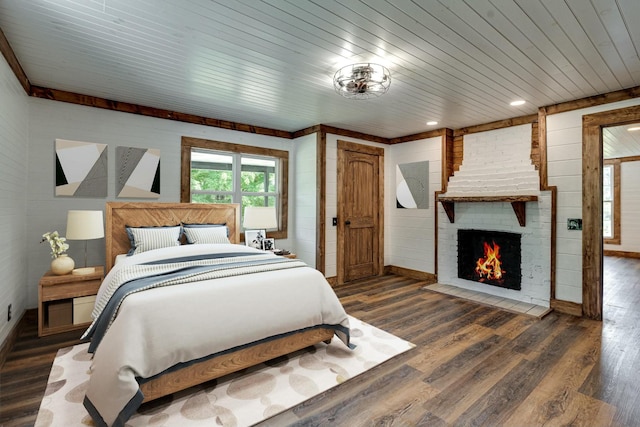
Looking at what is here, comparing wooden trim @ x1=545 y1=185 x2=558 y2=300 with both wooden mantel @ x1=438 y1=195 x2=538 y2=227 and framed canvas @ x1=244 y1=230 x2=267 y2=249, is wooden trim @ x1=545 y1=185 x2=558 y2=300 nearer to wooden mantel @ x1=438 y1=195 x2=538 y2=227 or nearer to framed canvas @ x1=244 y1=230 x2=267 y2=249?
wooden mantel @ x1=438 y1=195 x2=538 y2=227

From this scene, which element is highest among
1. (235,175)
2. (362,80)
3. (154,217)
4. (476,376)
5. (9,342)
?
(362,80)

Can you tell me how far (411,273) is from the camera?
18.3 feet

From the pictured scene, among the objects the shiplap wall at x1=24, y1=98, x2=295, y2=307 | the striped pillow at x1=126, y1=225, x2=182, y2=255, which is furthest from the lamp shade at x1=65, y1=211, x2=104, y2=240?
the shiplap wall at x1=24, y1=98, x2=295, y2=307

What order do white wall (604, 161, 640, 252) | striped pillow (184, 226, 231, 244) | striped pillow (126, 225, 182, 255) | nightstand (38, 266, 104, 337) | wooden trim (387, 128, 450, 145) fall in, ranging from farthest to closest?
1. white wall (604, 161, 640, 252)
2. wooden trim (387, 128, 450, 145)
3. striped pillow (184, 226, 231, 244)
4. striped pillow (126, 225, 182, 255)
5. nightstand (38, 266, 104, 337)

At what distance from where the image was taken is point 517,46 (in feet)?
8.12

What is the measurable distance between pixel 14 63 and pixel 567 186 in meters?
5.82

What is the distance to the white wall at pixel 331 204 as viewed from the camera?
497 centimetres

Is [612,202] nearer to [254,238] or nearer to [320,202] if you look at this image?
[320,202]

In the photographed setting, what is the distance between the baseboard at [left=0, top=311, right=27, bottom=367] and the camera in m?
2.51

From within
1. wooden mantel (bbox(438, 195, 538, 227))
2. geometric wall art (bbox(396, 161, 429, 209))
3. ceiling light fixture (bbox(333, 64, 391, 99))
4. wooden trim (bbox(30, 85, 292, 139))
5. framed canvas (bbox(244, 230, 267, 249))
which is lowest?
framed canvas (bbox(244, 230, 267, 249))

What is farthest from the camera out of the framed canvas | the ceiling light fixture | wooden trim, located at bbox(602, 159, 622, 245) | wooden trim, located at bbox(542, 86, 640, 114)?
wooden trim, located at bbox(602, 159, 622, 245)

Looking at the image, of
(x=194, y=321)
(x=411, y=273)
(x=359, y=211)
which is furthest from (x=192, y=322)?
(x=411, y=273)

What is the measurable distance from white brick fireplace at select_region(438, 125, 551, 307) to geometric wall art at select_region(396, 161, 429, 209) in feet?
1.27

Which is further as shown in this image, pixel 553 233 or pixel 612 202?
pixel 612 202
